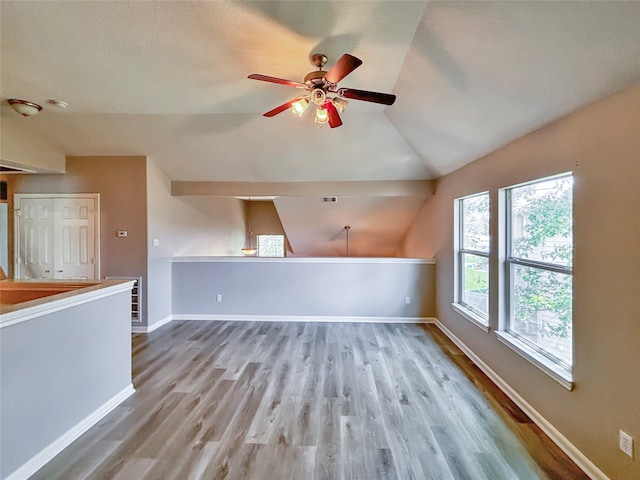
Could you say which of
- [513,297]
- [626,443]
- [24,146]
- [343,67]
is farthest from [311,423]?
[24,146]

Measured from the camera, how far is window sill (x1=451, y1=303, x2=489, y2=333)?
Result: 10.8 ft

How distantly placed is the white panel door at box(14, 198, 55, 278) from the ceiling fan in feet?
14.1

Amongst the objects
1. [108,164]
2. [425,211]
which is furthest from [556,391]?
[108,164]

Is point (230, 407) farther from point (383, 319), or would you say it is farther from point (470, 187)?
point (470, 187)

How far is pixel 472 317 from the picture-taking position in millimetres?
3576

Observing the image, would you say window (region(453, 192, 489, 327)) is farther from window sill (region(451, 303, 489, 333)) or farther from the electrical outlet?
the electrical outlet

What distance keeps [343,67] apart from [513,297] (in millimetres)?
2586

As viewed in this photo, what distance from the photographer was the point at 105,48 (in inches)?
96.7

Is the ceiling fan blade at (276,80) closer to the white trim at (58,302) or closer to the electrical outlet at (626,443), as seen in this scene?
the white trim at (58,302)

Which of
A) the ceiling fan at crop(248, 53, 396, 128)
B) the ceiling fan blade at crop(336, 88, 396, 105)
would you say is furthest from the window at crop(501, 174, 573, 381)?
the ceiling fan at crop(248, 53, 396, 128)

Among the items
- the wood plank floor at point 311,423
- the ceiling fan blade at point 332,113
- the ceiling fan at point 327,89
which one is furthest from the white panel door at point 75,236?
the ceiling fan blade at point 332,113

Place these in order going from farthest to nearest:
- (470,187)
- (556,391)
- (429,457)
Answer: (470,187)
(556,391)
(429,457)

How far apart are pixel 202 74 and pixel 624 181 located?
3.21 m

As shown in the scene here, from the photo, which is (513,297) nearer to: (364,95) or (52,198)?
(364,95)
